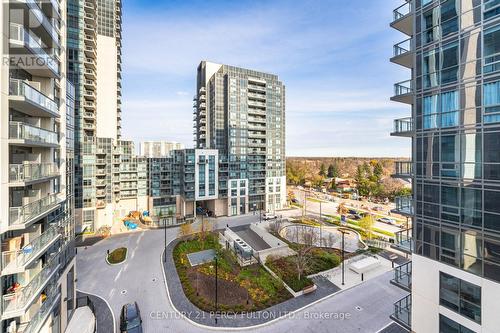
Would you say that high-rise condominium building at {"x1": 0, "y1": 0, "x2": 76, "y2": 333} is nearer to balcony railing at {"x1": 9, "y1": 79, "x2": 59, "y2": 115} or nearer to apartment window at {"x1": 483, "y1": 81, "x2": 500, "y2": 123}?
balcony railing at {"x1": 9, "y1": 79, "x2": 59, "y2": 115}

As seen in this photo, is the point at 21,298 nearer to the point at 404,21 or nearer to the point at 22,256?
the point at 22,256

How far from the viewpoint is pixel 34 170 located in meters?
11.3

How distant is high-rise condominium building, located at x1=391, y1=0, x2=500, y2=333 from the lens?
9.29 metres

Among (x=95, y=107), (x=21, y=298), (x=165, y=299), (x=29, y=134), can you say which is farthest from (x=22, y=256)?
(x=95, y=107)

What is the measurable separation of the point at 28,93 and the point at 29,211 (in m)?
5.40

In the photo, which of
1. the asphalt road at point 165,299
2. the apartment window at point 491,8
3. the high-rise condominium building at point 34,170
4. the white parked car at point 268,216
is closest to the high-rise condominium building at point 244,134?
the white parked car at point 268,216

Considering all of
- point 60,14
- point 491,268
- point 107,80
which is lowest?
point 491,268

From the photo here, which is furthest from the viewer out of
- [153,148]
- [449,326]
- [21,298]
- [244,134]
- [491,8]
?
[153,148]

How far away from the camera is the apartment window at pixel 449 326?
10.2 metres

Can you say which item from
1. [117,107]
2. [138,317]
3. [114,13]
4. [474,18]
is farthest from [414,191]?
[114,13]

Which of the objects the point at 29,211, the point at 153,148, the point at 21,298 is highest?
the point at 153,148

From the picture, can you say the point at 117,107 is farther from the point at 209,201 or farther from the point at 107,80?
the point at 209,201

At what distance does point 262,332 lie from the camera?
15.4m

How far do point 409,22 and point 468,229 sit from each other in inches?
435
